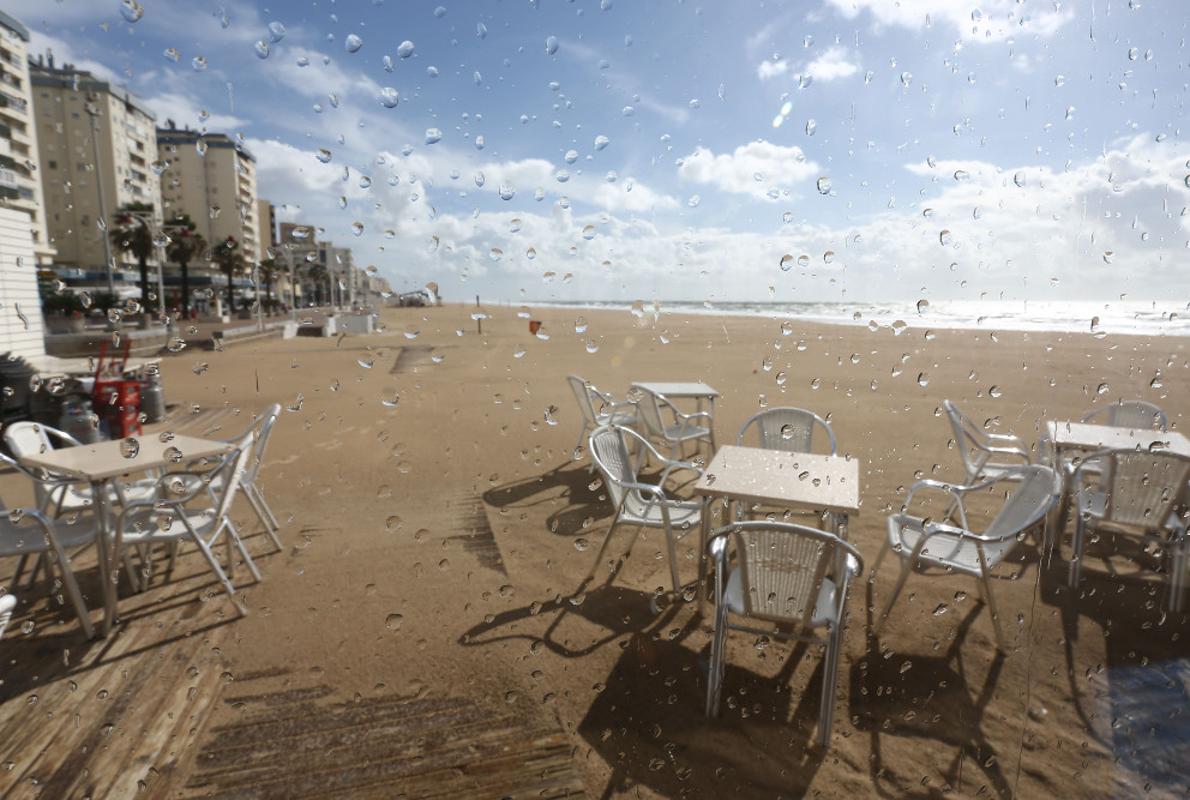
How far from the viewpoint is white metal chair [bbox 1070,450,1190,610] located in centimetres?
320

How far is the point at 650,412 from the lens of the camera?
5.50m

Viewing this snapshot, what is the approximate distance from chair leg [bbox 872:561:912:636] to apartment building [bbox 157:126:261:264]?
122 inches

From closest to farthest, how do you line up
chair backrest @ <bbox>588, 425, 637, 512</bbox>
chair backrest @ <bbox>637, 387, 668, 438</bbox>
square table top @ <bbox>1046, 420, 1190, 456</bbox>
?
chair backrest @ <bbox>588, 425, 637, 512</bbox> < square table top @ <bbox>1046, 420, 1190, 456</bbox> < chair backrest @ <bbox>637, 387, 668, 438</bbox>

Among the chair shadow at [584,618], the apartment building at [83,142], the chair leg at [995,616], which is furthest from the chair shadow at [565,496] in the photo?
the apartment building at [83,142]

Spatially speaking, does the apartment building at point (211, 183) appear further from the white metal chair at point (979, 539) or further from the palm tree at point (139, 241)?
the white metal chair at point (979, 539)

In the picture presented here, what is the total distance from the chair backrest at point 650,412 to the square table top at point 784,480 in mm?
1941

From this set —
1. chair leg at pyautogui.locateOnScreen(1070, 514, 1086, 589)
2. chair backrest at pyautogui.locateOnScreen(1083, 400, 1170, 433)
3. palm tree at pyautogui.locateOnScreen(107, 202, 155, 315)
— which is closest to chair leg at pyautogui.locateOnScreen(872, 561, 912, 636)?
chair leg at pyautogui.locateOnScreen(1070, 514, 1086, 589)

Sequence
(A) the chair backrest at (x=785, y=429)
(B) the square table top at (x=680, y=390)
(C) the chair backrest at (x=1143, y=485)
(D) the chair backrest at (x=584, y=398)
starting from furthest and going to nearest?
(B) the square table top at (x=680, y=390) < (D) the chair backrest at (x=584, y=398) < (A) the chair backrest at (x=785, y=429) < (C) the chair backrest at (x=1143, y=485)

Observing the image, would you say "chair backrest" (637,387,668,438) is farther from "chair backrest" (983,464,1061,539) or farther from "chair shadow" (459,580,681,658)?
"chair backrest" (983,464,1061,539)

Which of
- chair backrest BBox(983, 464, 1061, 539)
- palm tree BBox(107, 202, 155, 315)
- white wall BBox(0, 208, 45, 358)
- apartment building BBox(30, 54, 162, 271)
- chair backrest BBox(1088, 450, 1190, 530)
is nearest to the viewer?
apartment building BBox(30, 54, 162, 271)

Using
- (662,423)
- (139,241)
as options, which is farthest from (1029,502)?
(139,241)

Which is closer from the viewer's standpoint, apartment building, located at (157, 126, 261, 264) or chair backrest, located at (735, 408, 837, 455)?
apartment building, located at (157, 126, 261, 264)

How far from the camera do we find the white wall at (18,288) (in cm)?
877

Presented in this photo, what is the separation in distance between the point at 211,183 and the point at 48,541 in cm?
196
